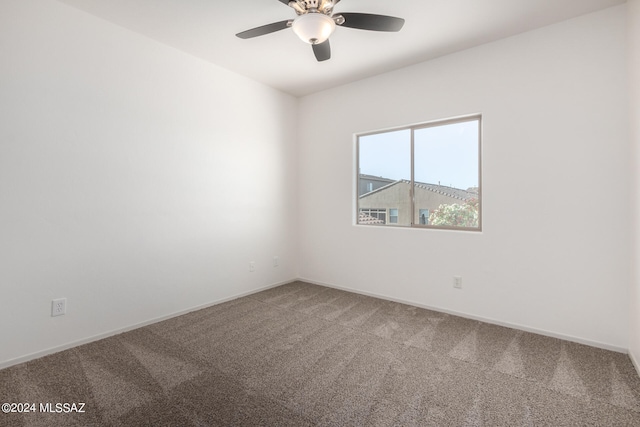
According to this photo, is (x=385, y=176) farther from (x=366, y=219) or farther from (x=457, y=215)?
(x=457, y=215)

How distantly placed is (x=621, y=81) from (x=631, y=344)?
78.5 inches

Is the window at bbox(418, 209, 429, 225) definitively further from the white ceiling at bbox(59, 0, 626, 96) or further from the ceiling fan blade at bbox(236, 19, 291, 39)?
the ceiling fan blade at bbox(236, 19, 291, 39)

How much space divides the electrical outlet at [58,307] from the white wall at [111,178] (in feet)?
0.13

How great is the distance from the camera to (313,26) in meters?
1.92

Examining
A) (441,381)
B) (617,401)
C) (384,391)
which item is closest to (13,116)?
(384,391)

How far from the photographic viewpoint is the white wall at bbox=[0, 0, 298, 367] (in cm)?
211

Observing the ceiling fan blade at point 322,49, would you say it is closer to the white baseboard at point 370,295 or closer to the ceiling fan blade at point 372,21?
the ceiling fan blade at point 372,21

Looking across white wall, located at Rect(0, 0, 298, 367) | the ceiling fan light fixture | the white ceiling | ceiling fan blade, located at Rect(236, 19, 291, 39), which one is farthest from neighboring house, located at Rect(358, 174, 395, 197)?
ceiling fan blade, located at Rect(236, 19, 291, 39)

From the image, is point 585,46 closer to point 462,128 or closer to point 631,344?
point 462,128

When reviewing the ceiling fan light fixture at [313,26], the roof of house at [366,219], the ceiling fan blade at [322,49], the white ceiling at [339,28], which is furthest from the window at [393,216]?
the ceiling fan light fixture at [313,26]

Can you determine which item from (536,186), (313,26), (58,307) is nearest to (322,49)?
(313,26)

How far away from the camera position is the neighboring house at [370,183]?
12.3 feet

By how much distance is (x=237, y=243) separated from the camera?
142 inches

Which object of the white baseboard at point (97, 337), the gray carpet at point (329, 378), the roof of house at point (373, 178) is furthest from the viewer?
the roof of house at point (373, 178)
